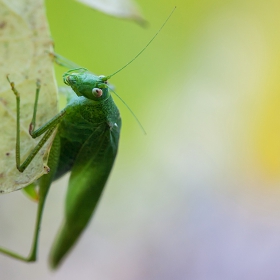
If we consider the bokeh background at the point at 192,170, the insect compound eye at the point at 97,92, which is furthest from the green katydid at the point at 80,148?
the bokeh background at the point at 192,170

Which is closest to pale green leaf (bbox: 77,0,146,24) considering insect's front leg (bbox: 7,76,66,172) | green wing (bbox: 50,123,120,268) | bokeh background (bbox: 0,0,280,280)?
insect's front leg (bbox: 7,76,66,172)

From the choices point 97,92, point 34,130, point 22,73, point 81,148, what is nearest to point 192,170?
point 81,148

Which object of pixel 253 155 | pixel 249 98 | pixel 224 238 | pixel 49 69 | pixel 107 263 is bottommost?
pixel 107 263

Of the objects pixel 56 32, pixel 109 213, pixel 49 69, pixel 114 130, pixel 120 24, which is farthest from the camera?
pixel 109 213

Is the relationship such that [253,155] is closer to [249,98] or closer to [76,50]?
[249,98]

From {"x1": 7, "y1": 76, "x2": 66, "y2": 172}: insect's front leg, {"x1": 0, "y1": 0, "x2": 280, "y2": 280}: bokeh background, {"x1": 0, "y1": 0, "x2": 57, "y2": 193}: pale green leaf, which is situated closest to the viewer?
{"x1": 0, "y1": 0, "x2": 57, "y2": 193}: pale green leaf

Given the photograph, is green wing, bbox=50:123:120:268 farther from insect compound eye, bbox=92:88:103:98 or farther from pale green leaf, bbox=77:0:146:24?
pale green leaf, bbox=77:0:146:24

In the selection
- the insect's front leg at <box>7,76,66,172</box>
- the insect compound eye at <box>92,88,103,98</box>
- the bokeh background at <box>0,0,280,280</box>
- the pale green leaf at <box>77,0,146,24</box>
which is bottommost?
the bokeh background at <box>0,0,280,280</box>

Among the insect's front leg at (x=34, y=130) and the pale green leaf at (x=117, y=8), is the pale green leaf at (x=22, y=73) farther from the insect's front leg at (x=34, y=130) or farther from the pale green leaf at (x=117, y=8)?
the pale green leaf at (x=117, y=8)

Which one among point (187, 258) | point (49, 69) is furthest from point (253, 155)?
point (49, 69)
